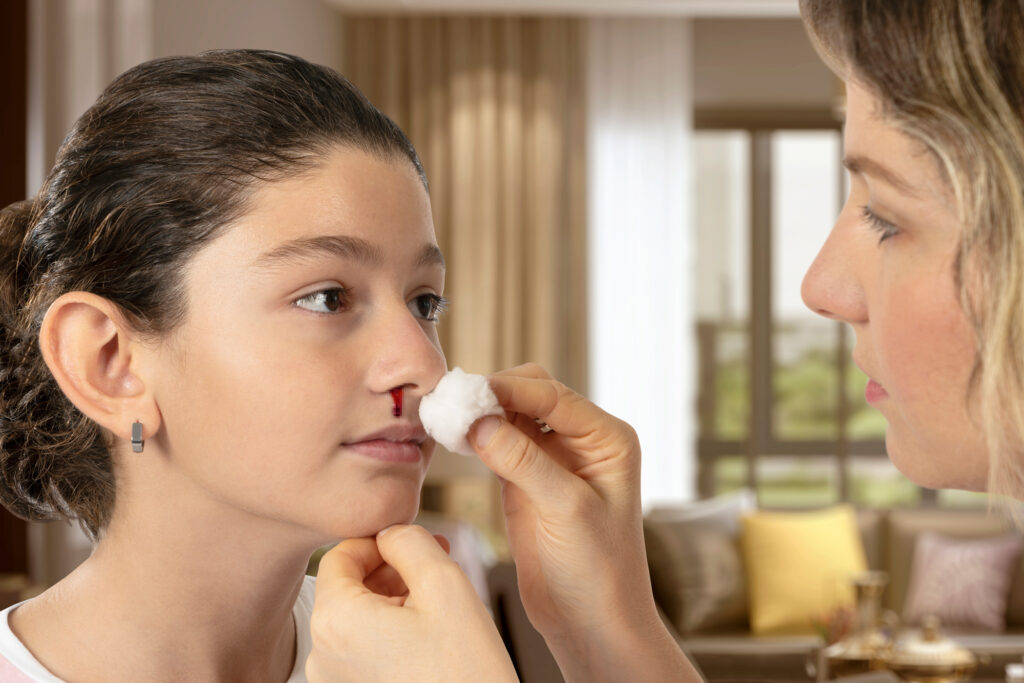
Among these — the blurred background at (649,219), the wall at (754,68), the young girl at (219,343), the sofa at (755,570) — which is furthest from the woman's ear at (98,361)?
the wall at (754,68)

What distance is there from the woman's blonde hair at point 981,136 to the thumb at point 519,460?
1.35 ft

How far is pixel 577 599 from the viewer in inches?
44.3

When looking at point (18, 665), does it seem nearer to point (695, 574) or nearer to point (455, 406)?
point (455, 406)

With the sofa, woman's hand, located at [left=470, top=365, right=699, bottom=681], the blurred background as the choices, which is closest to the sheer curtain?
the blurred background

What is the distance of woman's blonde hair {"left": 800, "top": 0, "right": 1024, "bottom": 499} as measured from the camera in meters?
0.77

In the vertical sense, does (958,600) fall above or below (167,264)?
below

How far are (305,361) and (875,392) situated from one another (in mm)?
539

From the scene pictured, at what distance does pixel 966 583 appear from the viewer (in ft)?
17.1

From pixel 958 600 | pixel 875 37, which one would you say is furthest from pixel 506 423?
pixel 958 600

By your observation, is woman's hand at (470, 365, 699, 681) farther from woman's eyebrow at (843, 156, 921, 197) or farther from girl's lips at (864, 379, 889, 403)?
woman's eyebrow at (843, 156, 921, 197)

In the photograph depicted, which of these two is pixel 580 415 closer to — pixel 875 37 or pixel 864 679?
pixel 875 37

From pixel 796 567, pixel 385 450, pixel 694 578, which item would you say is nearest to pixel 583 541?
pixel 385 450

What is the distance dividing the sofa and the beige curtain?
165cm

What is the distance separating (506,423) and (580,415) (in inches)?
3.8
